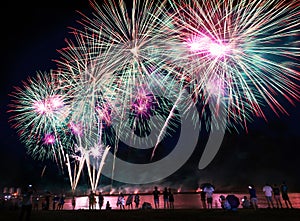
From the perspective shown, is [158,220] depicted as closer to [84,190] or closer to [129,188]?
[84,190]

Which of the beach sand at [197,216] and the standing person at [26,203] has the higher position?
the standing person at [26,203]

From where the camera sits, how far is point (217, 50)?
1930cm

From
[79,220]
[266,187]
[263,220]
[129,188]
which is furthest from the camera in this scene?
[129,188]

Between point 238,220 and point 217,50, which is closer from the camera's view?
point 238,220

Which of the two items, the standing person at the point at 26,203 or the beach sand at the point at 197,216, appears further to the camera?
the beach sand at the point at 197,216

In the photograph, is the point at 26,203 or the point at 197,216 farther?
the point at 197,216

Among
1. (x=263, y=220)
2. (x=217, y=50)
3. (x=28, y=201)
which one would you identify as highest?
(x=217, y=50)

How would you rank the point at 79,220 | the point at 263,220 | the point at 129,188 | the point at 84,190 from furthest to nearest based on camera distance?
the point at 129,188
the point at 84,190
the point at 79,220
the point at 263,220

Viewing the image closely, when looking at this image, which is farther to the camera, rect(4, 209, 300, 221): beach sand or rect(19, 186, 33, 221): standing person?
rect(4, 209, 300, 221): beach sand

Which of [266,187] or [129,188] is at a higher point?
[129,188]

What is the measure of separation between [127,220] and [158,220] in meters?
1.50

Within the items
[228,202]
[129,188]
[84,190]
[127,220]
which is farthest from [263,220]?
[129,188]

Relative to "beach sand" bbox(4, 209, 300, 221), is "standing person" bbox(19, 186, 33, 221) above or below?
above

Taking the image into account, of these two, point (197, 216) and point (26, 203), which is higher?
point (26, 203)
